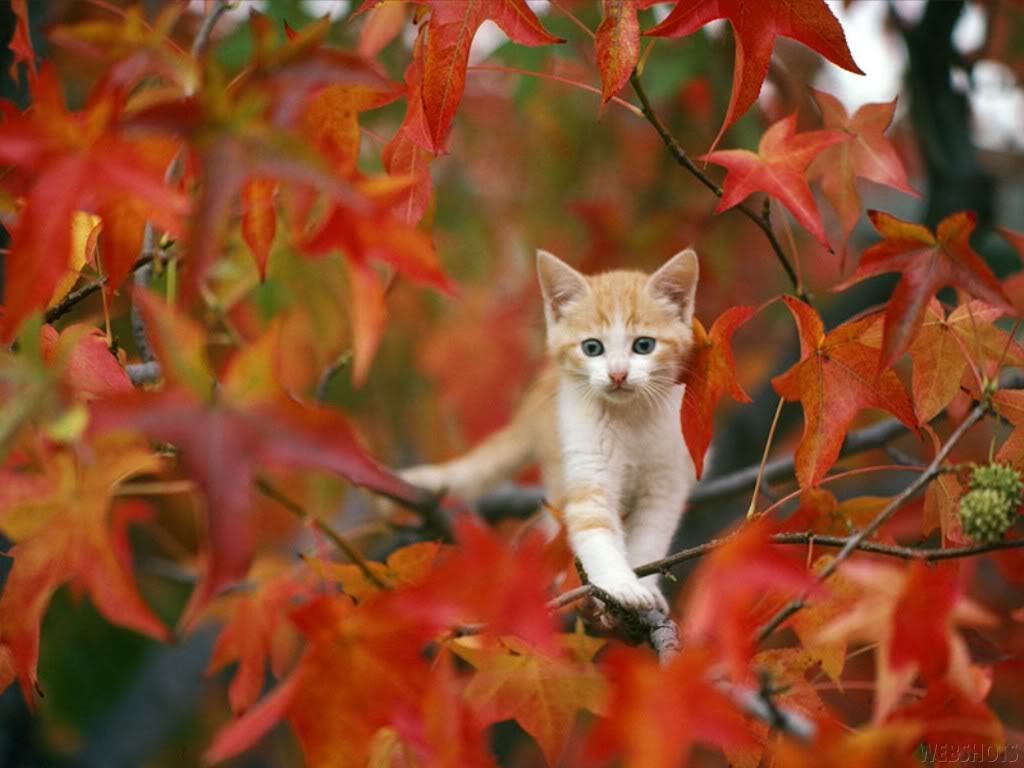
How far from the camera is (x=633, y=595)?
1737 millimetres

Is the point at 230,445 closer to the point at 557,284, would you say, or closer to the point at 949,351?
the point at 949,351

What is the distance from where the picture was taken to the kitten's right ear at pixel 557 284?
235 cm

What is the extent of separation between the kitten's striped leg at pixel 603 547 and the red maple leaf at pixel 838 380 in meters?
0.41

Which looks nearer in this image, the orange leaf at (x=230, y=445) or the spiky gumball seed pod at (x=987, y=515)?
the orange leaf at (x=230, y=445)

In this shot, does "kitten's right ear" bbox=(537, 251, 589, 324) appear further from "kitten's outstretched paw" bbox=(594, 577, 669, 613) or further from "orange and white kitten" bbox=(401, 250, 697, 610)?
"kitten's outstretched paw" bbox=(594, 577, 669, 613)

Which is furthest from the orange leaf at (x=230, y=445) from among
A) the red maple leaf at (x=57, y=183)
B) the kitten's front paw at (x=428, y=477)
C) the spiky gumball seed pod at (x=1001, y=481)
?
the kitten's front paw at (x=428, y=477)

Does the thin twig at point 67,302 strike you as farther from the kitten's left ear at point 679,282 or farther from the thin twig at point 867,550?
the kitten's left ear at point 679,282

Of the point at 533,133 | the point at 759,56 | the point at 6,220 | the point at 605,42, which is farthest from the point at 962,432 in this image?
the point at 533,133

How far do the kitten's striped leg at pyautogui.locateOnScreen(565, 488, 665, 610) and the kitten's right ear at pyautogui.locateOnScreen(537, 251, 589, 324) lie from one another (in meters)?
0.49

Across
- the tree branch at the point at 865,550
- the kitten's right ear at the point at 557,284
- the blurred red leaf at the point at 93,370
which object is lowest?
the tree branch at the point at 865,550

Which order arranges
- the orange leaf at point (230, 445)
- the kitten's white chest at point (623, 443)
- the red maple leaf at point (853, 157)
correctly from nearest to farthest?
1. the orange leaf at point (230, 445)
2. the red maple leaf at point (853, 157)
3. the kitten's white chest at point (623, 443)

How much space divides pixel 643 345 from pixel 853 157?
63 centimetres

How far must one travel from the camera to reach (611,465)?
91.0 inches

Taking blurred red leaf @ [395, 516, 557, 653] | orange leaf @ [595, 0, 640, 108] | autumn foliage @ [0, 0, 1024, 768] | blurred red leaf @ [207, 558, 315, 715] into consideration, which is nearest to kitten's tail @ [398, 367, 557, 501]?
autumn foliage @ [0, 0, 1024, 768]
